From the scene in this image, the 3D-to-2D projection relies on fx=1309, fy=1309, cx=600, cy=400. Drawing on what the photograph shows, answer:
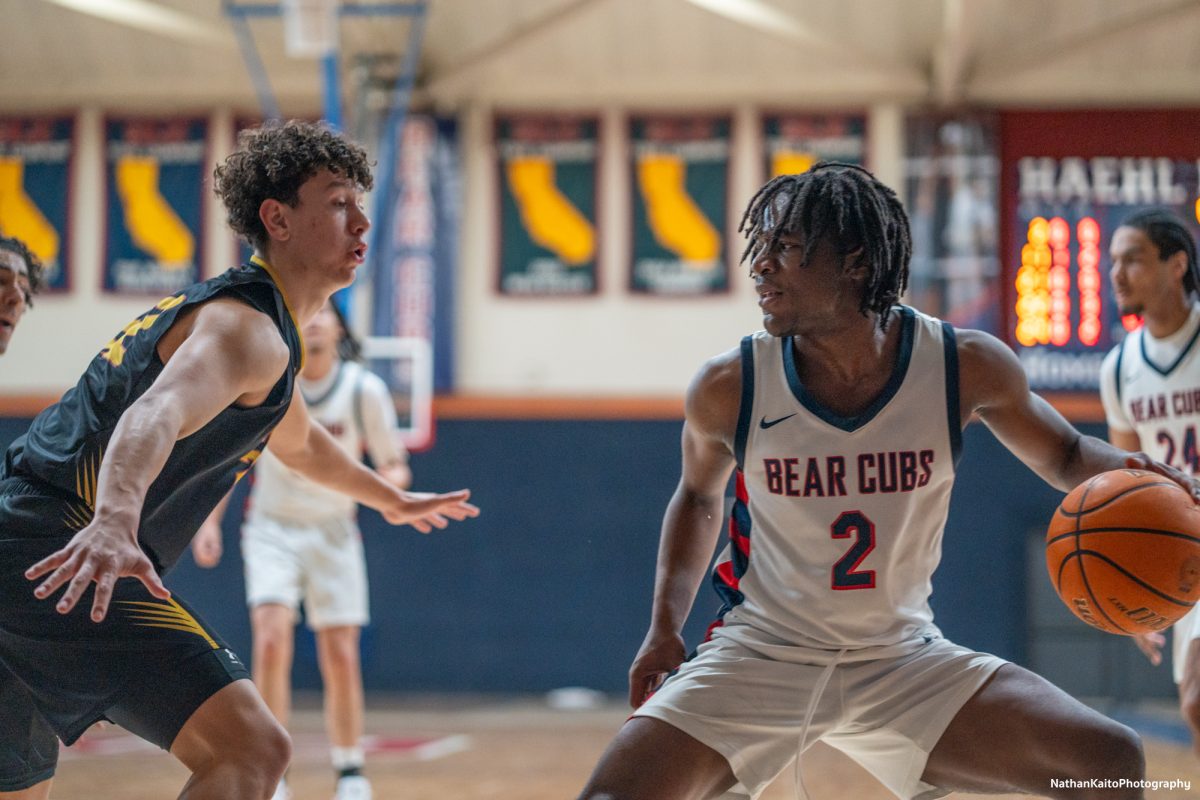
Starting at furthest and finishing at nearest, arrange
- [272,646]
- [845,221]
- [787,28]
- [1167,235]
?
[787,28], [272,646], [1167,235], [845,221]

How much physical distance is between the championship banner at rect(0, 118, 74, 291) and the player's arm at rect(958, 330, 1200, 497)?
961 centimetres

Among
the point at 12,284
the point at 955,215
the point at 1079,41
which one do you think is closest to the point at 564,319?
the point at 955,215

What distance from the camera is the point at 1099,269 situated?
8469mm

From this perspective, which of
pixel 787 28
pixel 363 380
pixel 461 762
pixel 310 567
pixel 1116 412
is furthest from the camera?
pixel 787 28

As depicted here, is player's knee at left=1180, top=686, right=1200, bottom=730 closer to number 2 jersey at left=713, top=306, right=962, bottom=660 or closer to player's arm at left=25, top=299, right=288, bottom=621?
number 2 jersey at left=713, top=306, right=962, bottom=660

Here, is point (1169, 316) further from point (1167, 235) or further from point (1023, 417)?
point (1023, 417)

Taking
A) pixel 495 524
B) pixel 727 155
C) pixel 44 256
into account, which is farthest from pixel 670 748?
pixel 44 256

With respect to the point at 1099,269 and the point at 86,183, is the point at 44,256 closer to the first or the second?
the point at 86,183

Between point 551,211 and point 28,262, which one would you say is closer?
point 28,262

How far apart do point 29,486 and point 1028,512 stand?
24.9ft

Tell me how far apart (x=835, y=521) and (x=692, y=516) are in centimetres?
34

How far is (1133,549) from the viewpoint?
2740 mm

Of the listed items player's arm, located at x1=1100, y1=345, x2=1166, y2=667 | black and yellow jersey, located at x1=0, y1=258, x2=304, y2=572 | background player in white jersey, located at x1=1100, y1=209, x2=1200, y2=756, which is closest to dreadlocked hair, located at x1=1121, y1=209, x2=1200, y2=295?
background player in white jersey, located at x1=1100, y1=209, x2=1200, y2=756

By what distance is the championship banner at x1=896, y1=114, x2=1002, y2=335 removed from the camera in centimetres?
995
